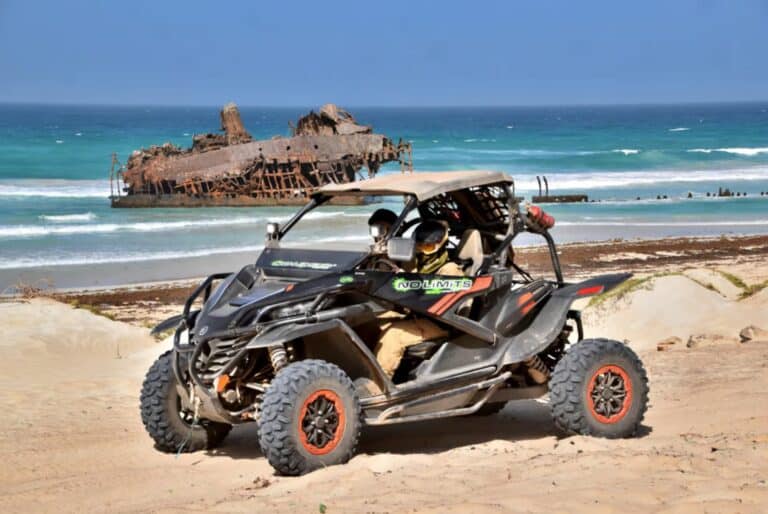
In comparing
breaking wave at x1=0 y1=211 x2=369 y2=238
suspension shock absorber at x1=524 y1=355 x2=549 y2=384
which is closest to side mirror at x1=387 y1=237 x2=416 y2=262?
suspension shock absorber at x1=524 y1=355 x2=549 y2=384

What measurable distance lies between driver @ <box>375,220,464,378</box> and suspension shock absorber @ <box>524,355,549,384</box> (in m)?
0.70

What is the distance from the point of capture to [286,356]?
765 centimetres

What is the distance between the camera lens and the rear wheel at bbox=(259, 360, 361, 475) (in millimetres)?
7258

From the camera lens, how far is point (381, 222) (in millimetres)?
8281

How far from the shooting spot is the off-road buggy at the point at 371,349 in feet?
24.5

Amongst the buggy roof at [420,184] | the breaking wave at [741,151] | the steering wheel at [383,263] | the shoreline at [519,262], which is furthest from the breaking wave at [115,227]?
the breaking wave at [741,151]

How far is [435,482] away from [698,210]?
36.7 meters

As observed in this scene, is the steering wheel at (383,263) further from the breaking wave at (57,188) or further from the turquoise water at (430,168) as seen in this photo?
the breaking wave at (57,188)

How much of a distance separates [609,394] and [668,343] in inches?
193

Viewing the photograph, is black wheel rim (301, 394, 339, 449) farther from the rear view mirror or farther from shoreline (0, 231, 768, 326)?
shoreline (0, 231, 768, 326)

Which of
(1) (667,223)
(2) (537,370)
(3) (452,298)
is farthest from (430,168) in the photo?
(3) (452,298)

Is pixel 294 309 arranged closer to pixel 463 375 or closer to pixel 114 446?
pixel 463 375

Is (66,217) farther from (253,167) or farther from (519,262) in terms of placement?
(519,262)

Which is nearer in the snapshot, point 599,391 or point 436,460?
point 436,460
